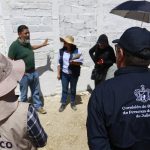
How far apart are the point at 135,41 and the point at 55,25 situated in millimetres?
5148

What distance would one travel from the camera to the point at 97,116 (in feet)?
8.02

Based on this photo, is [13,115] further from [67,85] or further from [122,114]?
[67,85]

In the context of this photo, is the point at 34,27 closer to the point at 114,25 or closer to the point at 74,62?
the point at 74,62

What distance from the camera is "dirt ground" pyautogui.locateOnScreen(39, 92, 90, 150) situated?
5.92 meters

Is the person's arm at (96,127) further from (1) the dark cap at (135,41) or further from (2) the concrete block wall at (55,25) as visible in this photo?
(2) the concrete block wall at (55,25)

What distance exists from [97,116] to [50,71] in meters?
5.34

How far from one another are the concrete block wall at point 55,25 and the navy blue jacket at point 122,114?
4977 millimetres

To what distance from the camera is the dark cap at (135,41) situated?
2465 millimetres

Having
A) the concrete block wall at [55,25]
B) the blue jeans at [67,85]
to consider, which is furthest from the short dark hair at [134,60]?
the concrete block wall at [55,25]

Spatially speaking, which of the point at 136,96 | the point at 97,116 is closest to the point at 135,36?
the point at 136,96

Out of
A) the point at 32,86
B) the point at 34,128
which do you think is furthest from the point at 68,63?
the point at 34,128

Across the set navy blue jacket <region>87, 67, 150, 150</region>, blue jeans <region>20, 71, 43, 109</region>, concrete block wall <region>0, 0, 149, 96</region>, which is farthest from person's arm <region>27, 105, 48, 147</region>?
concrete block wall <region>0, 0, 149, 96</region>

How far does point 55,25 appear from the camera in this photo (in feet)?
24.6

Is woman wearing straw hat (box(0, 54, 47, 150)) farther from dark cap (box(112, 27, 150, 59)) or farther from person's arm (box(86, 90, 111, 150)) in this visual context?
dark cap (box(112, 27, 150, 59))
